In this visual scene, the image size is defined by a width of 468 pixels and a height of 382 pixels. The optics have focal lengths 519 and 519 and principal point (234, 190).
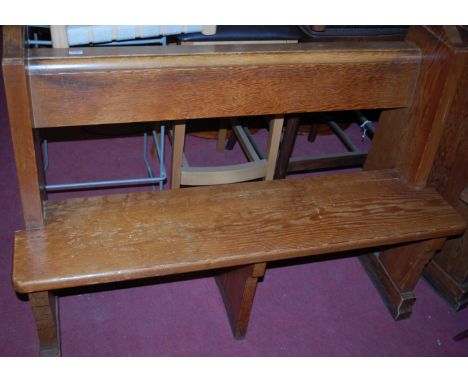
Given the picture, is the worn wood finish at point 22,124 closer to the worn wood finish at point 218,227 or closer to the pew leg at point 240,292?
the worn wood finish at point 218,227

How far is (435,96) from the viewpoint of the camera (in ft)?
6.34

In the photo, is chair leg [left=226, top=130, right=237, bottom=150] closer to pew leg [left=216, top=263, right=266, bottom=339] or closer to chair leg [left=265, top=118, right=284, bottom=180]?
chair leg [left=265, top=118, right=284, bottom=180]

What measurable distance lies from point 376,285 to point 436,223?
1.91ft

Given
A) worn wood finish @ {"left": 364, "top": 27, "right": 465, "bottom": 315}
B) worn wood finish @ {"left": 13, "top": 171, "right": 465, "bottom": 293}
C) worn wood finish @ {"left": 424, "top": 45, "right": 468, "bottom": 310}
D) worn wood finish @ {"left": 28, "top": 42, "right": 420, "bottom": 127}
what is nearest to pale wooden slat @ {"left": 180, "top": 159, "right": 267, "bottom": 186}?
worn wood finish @ {"left": 13, "top": 171, "right": 465, "bottom": 293}

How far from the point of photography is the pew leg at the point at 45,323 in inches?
67.7

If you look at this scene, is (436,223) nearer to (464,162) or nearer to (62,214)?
(464,162)

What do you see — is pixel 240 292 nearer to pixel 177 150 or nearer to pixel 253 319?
pixel 253 319

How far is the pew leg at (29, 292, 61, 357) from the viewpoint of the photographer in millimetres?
1721

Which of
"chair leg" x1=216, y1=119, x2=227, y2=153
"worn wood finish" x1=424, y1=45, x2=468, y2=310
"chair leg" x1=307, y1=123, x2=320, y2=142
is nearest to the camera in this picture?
"worn wood finish" x1=424, y1=45, x2=468, y2=310

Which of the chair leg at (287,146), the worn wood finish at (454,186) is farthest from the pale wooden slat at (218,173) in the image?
the worn wood finish at (454,186)

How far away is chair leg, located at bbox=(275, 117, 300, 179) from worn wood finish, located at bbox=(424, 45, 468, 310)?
69 cm

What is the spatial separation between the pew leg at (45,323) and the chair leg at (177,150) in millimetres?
824

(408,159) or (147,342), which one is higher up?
(408,159)
